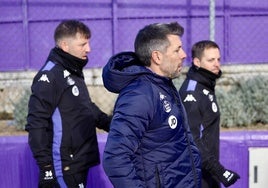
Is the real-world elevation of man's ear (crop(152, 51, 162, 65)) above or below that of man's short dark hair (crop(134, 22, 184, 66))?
below

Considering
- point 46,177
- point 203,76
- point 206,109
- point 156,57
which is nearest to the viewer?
point 156,57

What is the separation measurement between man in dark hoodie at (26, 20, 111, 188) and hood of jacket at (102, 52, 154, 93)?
95cm

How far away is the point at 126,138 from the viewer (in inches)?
99.7

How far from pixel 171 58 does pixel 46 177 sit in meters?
1.35

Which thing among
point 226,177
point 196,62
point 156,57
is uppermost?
point 156,57

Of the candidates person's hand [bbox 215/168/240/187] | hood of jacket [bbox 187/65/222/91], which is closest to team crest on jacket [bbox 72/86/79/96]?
hood of jacket [bbox 187/65/222/91]

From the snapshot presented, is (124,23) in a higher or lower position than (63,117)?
higher

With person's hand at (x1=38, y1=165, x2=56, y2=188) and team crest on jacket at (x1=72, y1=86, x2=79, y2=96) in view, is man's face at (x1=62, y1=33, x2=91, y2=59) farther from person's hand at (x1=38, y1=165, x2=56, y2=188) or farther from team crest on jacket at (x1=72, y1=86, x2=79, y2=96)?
person's hand at (x1=38, y1=165, x2=56, y2=188)

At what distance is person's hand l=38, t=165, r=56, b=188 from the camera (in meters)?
3.57

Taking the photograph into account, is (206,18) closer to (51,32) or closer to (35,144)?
(51,32)

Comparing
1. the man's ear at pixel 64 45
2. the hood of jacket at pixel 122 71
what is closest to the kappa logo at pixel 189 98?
the man's ear at pixel 64 45

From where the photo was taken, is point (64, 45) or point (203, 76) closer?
point (64, 45)

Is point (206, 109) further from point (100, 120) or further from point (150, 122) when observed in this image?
point (150, 122)

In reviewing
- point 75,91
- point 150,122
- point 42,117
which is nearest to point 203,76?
point 75,91
